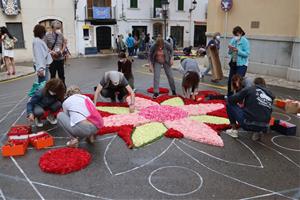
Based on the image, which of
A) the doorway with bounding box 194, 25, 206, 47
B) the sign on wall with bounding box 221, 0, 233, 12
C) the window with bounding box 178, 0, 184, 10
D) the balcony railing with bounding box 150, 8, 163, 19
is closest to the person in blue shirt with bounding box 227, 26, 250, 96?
the sign on wall with bounding box 221, 0, 233, 12

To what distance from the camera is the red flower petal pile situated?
13.7ft

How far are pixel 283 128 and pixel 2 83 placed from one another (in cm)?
929

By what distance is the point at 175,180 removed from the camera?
3.96m

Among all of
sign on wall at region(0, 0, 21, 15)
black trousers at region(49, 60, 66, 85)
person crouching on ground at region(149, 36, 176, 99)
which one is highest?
sign on wall at region(0, 0, 21, 15)

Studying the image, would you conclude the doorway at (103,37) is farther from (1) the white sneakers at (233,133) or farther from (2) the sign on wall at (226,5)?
(1) the white sneakers at (233,133)

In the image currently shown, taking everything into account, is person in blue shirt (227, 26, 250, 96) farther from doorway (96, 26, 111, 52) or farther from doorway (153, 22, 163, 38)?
doorway (153, 22, 163, 38)

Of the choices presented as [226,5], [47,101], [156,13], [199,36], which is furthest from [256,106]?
[199,36]

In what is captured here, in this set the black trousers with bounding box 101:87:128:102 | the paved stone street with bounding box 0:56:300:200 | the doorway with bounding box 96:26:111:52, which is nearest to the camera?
the paved stone street with bounding box 0:56:300:200

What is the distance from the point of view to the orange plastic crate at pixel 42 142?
4.95 metres

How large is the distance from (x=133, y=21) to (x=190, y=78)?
877 inches

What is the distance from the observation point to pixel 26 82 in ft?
36.8

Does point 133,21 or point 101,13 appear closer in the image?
point 101,13

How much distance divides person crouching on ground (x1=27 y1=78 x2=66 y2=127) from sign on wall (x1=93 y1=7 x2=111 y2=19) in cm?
2096

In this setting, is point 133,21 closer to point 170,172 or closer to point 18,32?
point 18,32
